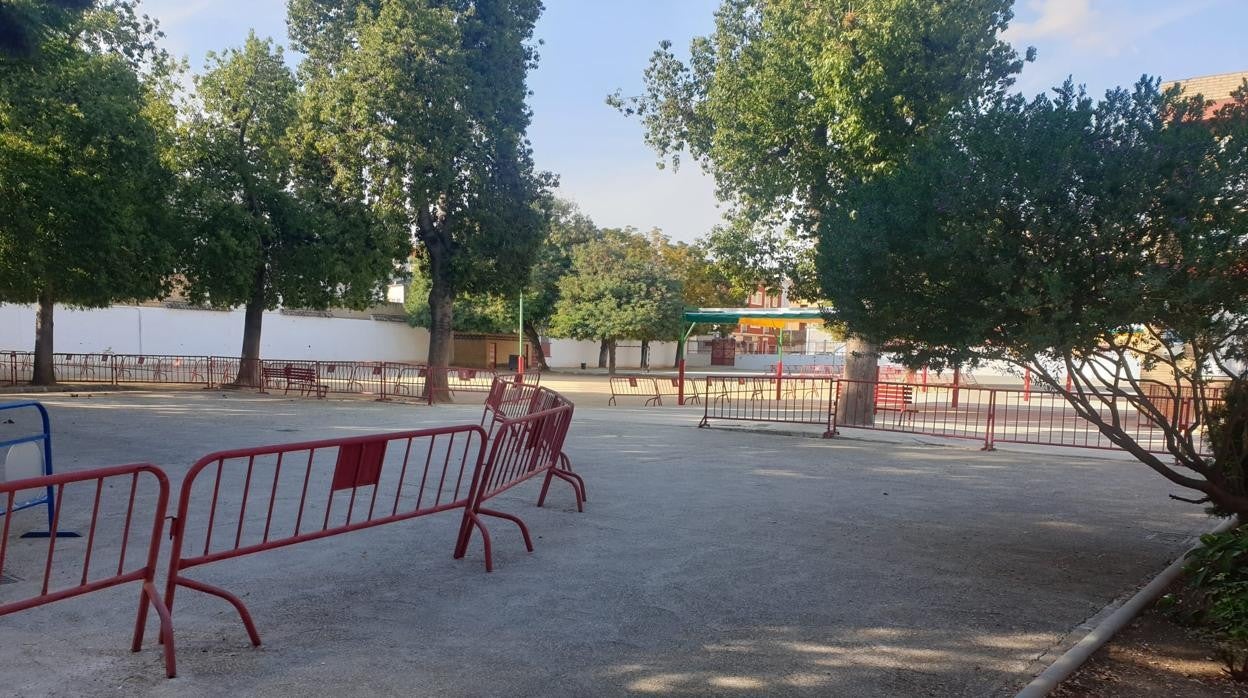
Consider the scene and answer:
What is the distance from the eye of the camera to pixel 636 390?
108 feet

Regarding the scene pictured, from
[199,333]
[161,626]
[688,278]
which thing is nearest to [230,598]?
[161,626]

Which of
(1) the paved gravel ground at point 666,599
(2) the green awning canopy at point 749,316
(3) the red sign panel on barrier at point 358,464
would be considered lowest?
(1) the paved gravel ground at point 666,599

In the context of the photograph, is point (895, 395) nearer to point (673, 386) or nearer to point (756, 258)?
point (756, 258)

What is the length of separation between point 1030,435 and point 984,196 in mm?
→ 13004

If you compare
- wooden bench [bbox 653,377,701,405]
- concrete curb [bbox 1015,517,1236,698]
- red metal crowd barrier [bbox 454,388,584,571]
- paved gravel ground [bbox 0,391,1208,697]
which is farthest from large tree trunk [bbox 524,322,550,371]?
concrete curb [bbox 1015,517,1236,698]

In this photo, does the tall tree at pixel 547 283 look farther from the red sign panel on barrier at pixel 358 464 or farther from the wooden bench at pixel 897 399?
the red sign panel on barrier at pixel 358 464

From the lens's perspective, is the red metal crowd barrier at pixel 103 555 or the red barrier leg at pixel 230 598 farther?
the red barrier leg at pixel 230 598

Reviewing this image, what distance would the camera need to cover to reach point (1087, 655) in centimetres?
436

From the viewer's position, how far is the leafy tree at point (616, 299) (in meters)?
43.6

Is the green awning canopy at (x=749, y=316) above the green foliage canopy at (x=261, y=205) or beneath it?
beneath

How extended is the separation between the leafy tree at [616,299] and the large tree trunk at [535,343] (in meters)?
2.49

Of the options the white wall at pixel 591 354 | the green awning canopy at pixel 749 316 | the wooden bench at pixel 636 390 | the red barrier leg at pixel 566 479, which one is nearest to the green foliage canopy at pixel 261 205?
the wooden bench at pixel 636 390

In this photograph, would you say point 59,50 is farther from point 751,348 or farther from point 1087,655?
point 751,348

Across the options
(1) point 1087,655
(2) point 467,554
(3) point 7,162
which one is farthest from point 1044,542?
(3) point 7,162
